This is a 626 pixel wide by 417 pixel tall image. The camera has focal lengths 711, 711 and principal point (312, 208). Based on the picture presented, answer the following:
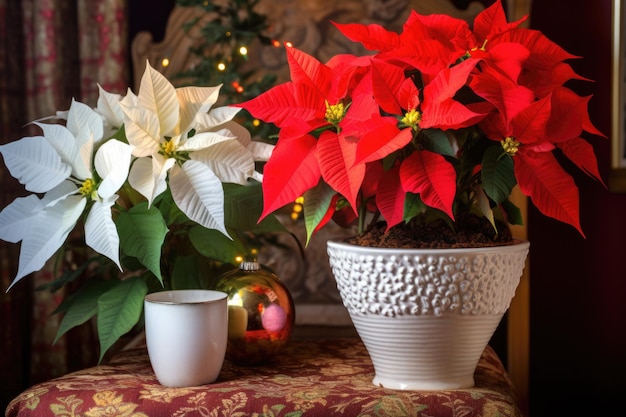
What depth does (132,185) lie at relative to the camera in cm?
82

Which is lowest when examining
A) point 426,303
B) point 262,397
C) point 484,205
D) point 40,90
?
point 262,397

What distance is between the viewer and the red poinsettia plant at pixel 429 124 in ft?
2.33

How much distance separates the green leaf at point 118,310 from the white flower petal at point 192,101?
207 mm

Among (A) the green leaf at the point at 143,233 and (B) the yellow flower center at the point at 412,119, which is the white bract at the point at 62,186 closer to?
(A) the green leaf at the point at 143,233

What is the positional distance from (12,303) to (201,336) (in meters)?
1.09

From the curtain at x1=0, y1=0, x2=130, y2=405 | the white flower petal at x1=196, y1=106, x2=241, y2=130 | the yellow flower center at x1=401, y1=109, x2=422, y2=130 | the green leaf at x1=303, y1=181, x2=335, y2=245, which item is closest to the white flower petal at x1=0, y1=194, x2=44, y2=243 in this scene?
the white flower petal at x1=196, y1=106, x2=241, y2=130

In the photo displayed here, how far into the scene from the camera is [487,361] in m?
0.93

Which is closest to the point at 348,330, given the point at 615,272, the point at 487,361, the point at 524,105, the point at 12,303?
the point at 615,272

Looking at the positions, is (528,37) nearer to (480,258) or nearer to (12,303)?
(480,258)

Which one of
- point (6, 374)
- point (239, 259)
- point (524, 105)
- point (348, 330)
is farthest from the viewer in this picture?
point (348, 330)

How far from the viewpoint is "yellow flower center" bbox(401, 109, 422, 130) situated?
0.72 m

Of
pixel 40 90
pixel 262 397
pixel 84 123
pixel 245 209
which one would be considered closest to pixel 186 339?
pixel 262 397

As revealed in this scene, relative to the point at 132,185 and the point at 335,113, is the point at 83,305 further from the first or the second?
the point at 335,113

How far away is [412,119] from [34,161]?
0.46 meters
